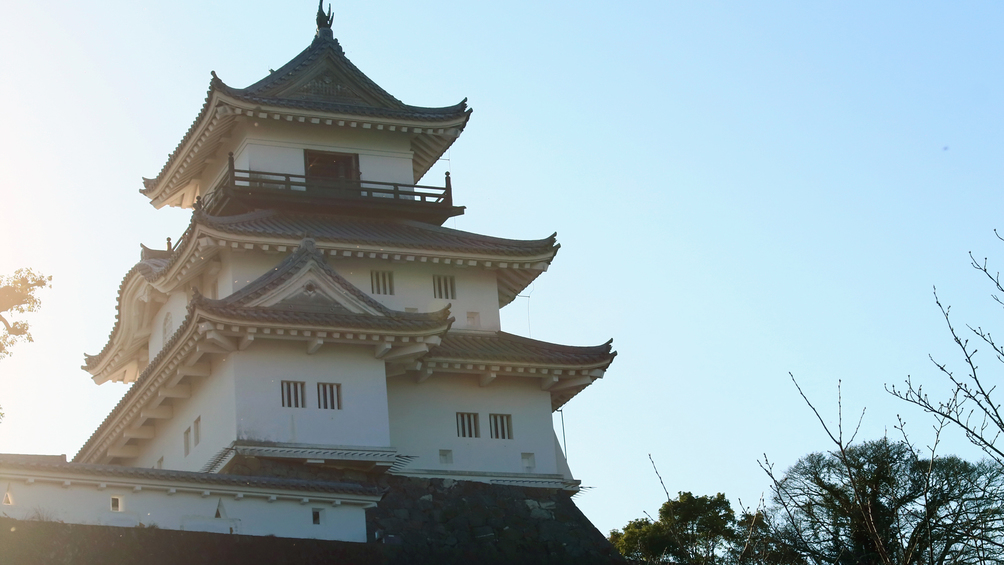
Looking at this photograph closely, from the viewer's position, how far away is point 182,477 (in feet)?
65.0

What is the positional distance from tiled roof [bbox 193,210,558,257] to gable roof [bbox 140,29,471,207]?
2.49 meters

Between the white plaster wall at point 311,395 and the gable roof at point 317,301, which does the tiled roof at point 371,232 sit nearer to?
the gable roof at point 317,301

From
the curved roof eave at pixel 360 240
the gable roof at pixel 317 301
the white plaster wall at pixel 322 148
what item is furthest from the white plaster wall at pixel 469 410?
the white plaster wall at pixel 322 148

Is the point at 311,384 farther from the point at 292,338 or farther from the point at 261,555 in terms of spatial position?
the point at 261,555

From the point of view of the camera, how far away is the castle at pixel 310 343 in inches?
816

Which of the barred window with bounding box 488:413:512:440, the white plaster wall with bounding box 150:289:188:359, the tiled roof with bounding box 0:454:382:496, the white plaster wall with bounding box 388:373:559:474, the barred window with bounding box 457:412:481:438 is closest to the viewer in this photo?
the tiled roof with bounding box 0:454:382:496

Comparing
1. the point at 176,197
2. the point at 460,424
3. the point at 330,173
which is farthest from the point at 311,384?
the point at 176,197

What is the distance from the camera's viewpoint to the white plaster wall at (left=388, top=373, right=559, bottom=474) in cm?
2656

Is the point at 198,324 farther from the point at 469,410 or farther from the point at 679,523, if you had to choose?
the point at 679,523

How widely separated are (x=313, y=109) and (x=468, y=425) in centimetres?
864

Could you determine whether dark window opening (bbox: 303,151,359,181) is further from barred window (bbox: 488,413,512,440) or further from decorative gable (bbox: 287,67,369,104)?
barred window (bbox: 488,413,512,440)

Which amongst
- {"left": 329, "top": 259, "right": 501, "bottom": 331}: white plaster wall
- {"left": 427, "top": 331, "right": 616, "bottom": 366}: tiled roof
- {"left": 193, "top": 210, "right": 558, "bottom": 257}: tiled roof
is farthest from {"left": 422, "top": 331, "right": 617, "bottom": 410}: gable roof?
{"left": 193, "top": 210, "right": 558, "bottom": 257}: tiled roof

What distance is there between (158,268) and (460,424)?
8370 millimetres

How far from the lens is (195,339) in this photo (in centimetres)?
2439
